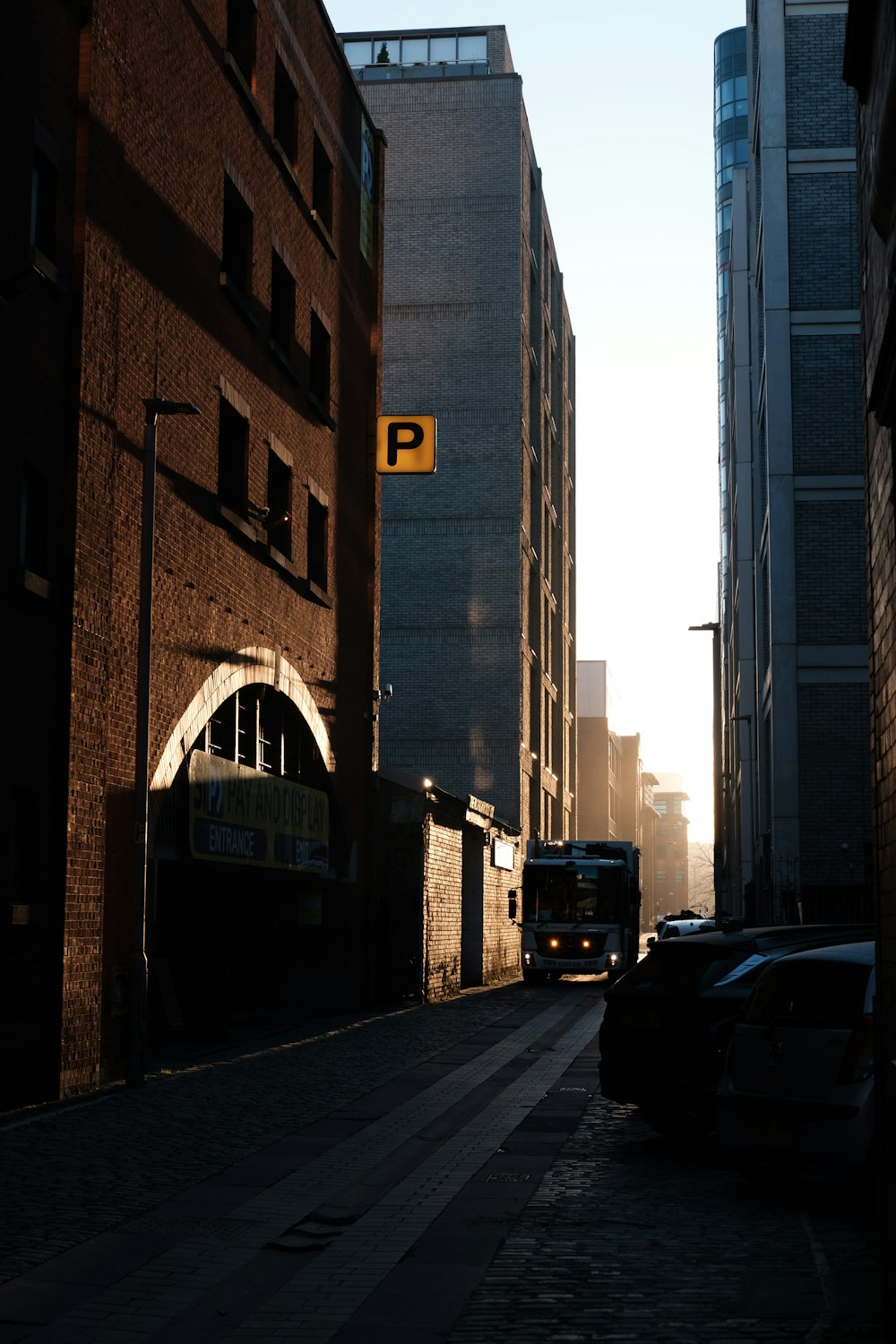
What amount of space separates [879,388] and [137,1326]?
4.91 meters

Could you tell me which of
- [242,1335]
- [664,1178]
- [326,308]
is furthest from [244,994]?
[242,1335]

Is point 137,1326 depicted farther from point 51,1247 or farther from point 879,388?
point 879,388

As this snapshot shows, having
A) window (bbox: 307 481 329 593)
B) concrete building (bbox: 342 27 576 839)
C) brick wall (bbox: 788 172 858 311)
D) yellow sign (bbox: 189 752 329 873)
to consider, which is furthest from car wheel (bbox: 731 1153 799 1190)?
concrete building (bbox: 342 27 576 839)

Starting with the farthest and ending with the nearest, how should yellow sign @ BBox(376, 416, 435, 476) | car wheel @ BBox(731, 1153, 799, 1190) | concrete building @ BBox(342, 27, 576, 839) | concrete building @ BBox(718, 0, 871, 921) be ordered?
concrete building @ BBox(342, 27, 576, 839)
concrete building @ BBox(718, 0, 871, 921)
yellow sign @ BBox(376, 416, 435, 476)
car wheel @ BBox(731, 1153, 799, 1190)

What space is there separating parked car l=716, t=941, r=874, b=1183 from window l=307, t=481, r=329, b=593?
17.5 meters

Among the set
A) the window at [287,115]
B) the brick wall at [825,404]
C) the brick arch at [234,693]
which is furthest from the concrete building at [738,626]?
the window at [287,115]

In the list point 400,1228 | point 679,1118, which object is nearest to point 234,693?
point 679,1118

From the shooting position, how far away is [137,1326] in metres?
6.93

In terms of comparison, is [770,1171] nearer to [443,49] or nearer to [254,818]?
[254,818]

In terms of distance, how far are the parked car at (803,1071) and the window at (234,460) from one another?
43.5 ft

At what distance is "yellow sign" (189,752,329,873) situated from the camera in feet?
63.2

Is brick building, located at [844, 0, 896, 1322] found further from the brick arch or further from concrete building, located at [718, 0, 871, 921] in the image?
concrete building, located at [718, 0, 871, 921]

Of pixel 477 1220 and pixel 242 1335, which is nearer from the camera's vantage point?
pixel 242 1335

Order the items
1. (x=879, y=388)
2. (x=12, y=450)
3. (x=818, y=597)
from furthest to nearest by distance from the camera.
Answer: (x=818, y=597) < (x=12, y=450) < (x=879, y=388)
